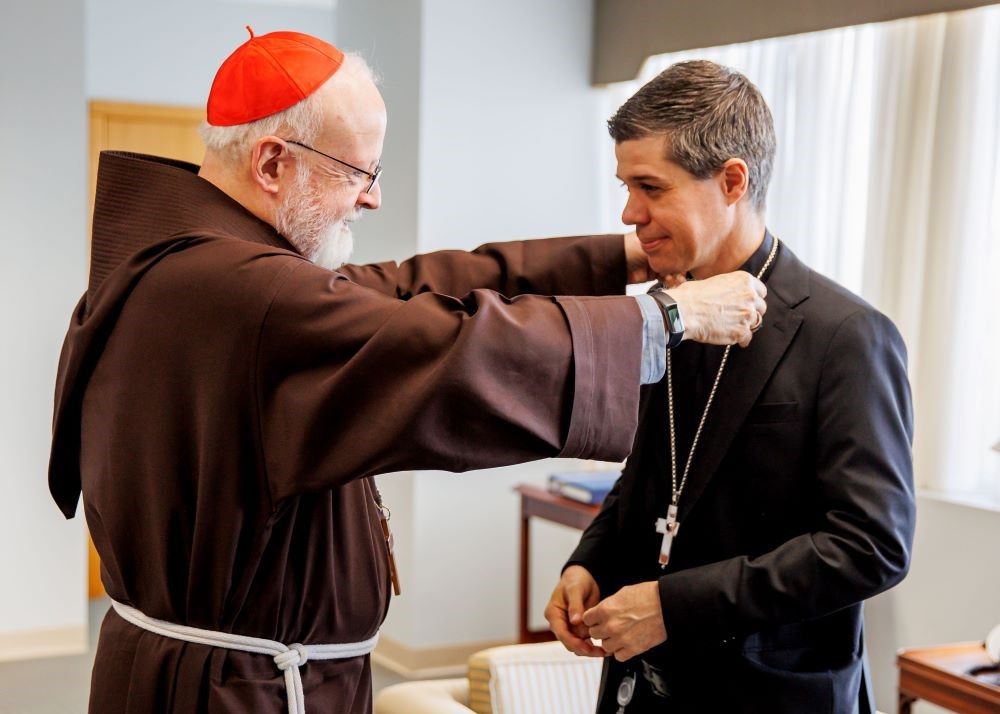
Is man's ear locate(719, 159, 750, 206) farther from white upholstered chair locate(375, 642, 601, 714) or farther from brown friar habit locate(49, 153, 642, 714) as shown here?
white upholstered chair locate(375, 642, 601, 714)

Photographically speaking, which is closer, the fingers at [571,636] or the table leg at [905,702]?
the fingers at [571,636]

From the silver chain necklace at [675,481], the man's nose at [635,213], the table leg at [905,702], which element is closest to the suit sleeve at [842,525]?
the silver chain necklace at [675,481]

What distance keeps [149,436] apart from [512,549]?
3.70 metres

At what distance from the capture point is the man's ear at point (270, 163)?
1668mm

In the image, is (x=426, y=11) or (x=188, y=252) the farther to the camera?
(x=426, y=11)

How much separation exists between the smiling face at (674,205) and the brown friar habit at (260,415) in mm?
345

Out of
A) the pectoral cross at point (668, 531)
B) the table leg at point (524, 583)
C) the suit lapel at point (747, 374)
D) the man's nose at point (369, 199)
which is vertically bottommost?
the table leg at point (524, 583)

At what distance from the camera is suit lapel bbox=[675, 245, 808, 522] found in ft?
5.49

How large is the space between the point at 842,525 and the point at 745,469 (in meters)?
0.17

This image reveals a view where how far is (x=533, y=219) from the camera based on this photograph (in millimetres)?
5043

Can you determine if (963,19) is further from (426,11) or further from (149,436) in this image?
(149,436)


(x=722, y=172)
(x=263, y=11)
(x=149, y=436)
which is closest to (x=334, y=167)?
(x=149, y=436)

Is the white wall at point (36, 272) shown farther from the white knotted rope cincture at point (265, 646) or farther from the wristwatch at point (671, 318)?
the wristwatch at point (671, 318)

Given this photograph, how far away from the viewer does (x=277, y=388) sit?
1442 mm
